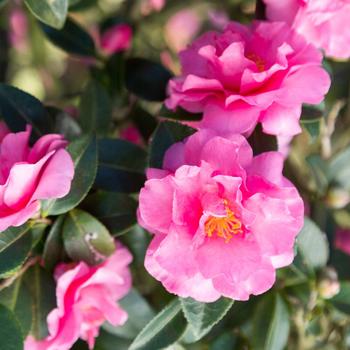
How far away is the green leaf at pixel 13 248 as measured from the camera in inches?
30.7

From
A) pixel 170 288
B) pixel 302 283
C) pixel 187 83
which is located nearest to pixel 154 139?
pixel 187 83

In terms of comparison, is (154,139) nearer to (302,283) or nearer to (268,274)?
(268,274)

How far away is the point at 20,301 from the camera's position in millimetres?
851

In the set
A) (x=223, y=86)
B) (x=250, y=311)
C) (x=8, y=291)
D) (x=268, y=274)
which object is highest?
(x=223, y=86)

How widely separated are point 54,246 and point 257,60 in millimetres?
360

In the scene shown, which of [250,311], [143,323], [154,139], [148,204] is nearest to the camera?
[148,204]

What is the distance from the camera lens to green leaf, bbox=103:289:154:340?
3.15 ft

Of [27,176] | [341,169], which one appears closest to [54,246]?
[27,176]

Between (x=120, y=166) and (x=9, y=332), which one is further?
(x=120, y=166)

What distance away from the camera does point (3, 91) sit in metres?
0.91

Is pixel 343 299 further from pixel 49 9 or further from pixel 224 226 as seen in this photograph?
pixel 49 9

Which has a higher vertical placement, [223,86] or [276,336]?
[223,86]

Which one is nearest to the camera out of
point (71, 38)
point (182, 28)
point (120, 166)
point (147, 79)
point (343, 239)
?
point (120, 166)

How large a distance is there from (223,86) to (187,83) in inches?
1.8
